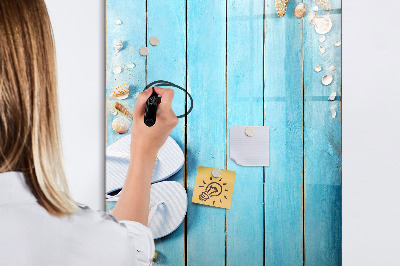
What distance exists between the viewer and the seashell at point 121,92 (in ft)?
3.26

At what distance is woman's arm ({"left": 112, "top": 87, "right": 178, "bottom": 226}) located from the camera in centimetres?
72

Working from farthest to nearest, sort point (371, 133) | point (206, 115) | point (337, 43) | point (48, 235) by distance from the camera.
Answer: point (206, 115) → point (337, 43) → point (371, 133) → point (48, 235)

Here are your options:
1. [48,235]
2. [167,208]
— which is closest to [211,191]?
[167,208]

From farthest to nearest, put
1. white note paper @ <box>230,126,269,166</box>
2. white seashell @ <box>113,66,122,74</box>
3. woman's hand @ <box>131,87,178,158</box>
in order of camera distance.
A: white seashell @ <box>113,66,122,74</box>
white note paper @ <box>230,126,269,166</box>
woman's hand @ <box>131,87,178,158</box>

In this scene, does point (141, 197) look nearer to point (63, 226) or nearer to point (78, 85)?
point (63, 226)

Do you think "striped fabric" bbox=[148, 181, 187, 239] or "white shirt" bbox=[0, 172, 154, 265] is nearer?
"white shirt" bbox=[0, 172, 154, 265]

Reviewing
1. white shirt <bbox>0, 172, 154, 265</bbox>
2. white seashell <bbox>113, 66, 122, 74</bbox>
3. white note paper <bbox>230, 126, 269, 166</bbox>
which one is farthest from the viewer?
white seashell <bbox>113, 66, 122, 74</bbox>

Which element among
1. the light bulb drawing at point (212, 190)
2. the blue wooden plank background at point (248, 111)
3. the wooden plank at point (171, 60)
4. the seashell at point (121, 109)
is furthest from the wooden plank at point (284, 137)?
the seashell at point (121, 109)

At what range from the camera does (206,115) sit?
946 millimetres

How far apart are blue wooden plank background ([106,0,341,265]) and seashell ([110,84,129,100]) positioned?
16mm

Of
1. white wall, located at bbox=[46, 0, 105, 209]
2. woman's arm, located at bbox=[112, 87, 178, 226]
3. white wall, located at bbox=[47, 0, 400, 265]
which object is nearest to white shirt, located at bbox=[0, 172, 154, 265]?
woman's arm, located at bbox=[112, 87, 178, 226]

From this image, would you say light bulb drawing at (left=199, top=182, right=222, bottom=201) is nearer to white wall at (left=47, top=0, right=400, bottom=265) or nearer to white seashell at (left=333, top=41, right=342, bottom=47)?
white wall at (left=47, top=0, right=400, bottom=265)

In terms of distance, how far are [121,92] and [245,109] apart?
13.5 inches

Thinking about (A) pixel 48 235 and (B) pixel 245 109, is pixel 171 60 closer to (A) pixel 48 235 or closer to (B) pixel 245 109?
(B) pixel 245 109
